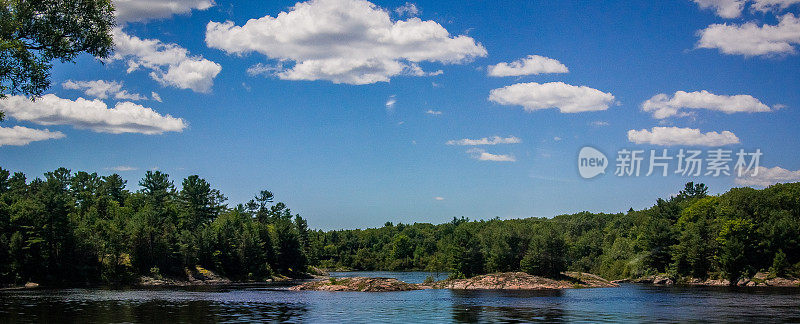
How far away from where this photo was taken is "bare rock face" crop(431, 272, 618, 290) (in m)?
108

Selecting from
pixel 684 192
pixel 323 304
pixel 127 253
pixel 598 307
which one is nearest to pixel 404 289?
pixel 323 304

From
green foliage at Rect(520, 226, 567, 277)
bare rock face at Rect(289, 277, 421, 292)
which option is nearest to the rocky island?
bare rock face at Rect(289, 277, 421, 292)

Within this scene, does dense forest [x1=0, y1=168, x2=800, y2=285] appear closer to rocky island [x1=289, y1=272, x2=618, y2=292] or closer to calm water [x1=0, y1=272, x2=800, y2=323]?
rocky island [x1=289, y1=272, x2=618, y2=292]

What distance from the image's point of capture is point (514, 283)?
108 meters

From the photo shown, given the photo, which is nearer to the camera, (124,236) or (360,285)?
(360,285)

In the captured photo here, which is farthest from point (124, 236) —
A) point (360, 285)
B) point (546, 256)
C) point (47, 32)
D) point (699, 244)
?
point (699, 244)

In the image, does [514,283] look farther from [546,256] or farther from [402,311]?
[402,311]

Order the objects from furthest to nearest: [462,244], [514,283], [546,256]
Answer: [462,244] < [546,256] < [514,283]

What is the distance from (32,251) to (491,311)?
9212 centimetres

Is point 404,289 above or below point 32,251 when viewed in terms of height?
below

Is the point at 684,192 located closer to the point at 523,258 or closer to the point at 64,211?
the point at 523,258

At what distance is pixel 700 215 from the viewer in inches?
5581

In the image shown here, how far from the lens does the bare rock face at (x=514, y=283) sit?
355 ft

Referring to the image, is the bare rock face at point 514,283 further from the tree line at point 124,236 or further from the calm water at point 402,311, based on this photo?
the tree line at point 124,236
